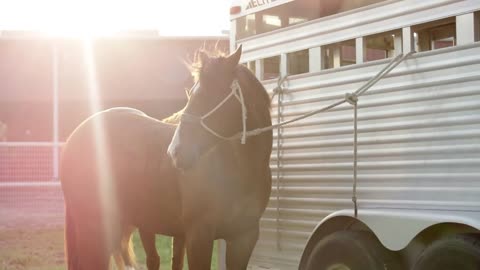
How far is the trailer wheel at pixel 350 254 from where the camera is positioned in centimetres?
423

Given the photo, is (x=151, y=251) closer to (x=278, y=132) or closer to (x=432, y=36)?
(x=278, y=132)

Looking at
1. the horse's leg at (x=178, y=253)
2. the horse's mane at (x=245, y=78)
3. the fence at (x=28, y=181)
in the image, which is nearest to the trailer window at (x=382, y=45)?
the horse's mane at (x=245, y=78)

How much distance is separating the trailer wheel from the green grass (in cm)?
431

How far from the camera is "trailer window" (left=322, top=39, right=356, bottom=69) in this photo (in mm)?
4828

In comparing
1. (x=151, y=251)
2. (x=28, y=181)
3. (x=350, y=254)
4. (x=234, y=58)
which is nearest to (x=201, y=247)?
(x=350, y=254)

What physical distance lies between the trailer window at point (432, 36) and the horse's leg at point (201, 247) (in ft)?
6.41

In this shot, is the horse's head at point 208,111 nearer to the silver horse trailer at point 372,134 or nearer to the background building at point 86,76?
the silver horse trailer at point 372,134

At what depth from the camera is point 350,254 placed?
14.4 feet

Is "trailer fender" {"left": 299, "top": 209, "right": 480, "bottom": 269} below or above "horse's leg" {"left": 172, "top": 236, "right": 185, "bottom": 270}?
above

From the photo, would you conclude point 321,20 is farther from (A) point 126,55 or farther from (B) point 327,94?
(A) point 126,55

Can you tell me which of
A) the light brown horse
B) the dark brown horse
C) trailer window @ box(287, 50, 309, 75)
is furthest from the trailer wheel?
the light brown horse

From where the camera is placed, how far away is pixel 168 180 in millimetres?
5465

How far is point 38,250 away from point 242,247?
5.99m

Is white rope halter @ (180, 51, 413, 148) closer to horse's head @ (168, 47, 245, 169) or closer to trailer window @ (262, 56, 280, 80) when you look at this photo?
horse's head @ (168, 47, 245, 169)
